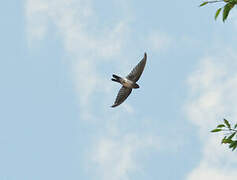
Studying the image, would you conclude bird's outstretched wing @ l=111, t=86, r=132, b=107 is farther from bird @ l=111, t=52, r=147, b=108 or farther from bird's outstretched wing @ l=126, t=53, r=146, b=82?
bird's outstretched wing @ l=126, t=53, r=146, b=82

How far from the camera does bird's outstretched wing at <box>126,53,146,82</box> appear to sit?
21.9 meters

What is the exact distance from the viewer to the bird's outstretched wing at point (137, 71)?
21859 millimetres

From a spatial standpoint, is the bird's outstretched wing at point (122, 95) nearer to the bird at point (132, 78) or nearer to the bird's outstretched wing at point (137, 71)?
the bird at point (132, 78)

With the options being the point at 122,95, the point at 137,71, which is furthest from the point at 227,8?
the point at 122,95

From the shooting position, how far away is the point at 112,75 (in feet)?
70.1

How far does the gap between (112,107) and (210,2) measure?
14.4 meters

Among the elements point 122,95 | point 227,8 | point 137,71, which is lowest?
point 227,8

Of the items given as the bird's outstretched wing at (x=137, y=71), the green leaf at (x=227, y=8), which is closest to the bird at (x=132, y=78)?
the bird's outstretched wing at (x=137, y=71)

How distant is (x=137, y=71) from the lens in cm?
2198

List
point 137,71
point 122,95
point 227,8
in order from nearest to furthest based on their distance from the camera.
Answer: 1. point 227,8
2. point 137,71
3. point 122,95

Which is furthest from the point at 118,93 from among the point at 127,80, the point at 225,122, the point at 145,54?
the point at 225,122

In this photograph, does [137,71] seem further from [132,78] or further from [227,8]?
[227,8]

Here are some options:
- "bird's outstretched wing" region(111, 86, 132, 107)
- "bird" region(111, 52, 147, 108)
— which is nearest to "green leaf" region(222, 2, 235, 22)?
"bird" region(111, 52, 147, 108)

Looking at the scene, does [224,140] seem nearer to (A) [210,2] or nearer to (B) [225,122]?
(B) [225,122]
